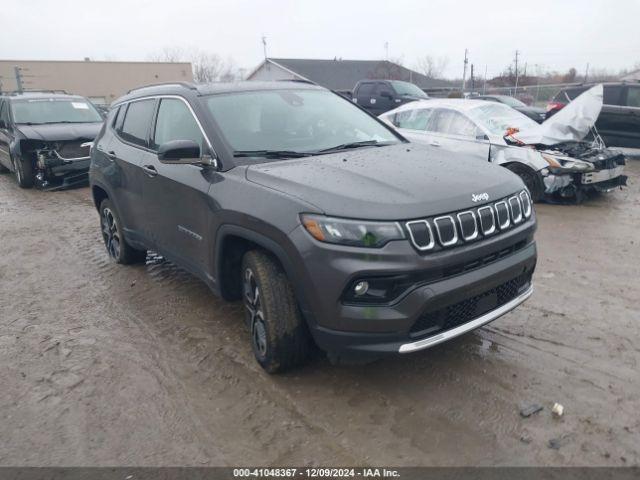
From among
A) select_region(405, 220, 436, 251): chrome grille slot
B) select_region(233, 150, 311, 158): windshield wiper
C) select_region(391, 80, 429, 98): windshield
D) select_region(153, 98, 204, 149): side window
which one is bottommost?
select_region(405, 220, 436, 251): chrome grille slot

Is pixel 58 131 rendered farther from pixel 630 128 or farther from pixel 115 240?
pixel 630 128

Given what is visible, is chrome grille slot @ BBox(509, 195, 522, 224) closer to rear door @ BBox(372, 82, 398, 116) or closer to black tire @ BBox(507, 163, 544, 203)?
black tire @ BBox(507, 163, 544, 203)

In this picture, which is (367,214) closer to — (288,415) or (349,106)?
(288,415)

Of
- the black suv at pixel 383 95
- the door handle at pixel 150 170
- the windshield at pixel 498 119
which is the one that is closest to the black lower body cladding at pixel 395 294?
the door handle at pixel 150 170

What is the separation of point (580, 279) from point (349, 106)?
2.69m

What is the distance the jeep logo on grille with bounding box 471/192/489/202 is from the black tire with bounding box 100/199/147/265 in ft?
12.2

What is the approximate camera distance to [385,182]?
301cm

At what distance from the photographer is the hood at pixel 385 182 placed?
2762 millimetres

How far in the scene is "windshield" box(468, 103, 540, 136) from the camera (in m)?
8.04

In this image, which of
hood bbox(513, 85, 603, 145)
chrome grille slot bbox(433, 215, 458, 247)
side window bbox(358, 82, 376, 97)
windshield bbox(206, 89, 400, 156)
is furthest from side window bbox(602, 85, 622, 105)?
chrome grille slot bbox(433, 215, 458, 247)

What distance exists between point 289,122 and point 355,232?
1584mm

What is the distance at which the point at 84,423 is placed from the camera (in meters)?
3.00

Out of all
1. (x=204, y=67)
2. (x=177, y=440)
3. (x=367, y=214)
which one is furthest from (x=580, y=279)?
(x=204, y=67)

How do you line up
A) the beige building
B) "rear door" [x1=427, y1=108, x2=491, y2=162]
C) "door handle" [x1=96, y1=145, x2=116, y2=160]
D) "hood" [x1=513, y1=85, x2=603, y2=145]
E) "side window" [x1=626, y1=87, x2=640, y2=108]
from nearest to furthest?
"door handle" [x1=96, y1=145, x2=116, y2=160]
"hood" [x1=513, y1=85, x2=603, y2=145]
"rear door" [x1=427, y1=108, x2=491, y2=162]
"side window" [x1=626, y1=87, x2=640, y2=108]
the beige building
